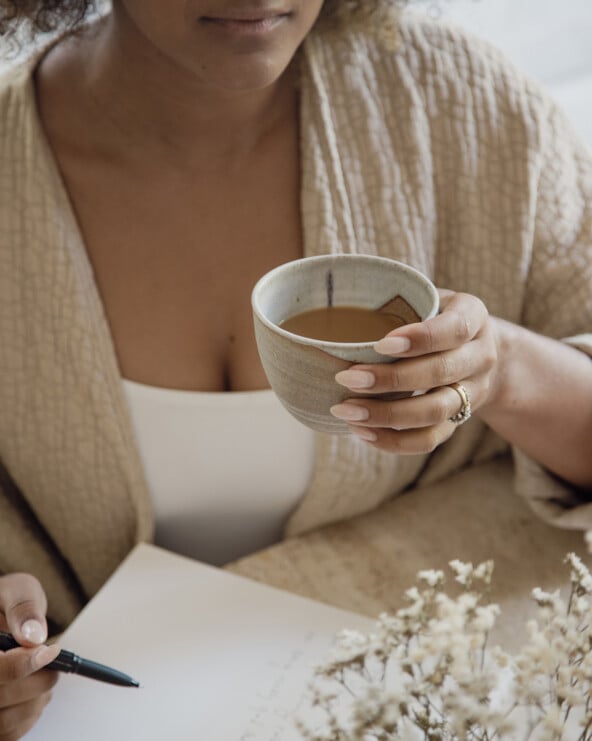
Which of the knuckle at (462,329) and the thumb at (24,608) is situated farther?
the thumb at (24,608)

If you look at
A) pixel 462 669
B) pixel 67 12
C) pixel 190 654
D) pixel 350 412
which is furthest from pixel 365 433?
pixel 67 12

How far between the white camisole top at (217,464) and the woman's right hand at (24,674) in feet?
0.95

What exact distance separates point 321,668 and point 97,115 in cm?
75

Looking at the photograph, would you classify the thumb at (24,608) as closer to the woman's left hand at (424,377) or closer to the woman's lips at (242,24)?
the woman's left hand at (424,377)

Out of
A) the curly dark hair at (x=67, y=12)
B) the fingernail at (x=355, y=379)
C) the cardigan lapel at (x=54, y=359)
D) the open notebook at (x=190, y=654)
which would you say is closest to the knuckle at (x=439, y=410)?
the fingernail at (x=355, y=379)

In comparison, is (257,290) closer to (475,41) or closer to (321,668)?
(321,668)

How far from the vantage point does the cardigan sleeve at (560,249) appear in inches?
39.6

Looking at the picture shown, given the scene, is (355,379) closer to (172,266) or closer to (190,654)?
(190,654)

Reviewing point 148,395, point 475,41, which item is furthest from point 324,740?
point 475,41

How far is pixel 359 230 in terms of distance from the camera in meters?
1.02

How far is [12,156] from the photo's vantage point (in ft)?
3.26

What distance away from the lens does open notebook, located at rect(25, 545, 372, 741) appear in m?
0.75

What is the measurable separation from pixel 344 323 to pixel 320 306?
0.9 inches

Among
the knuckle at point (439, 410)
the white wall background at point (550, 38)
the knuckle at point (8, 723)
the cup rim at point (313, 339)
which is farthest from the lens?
the white wall background at point (550, 38)
